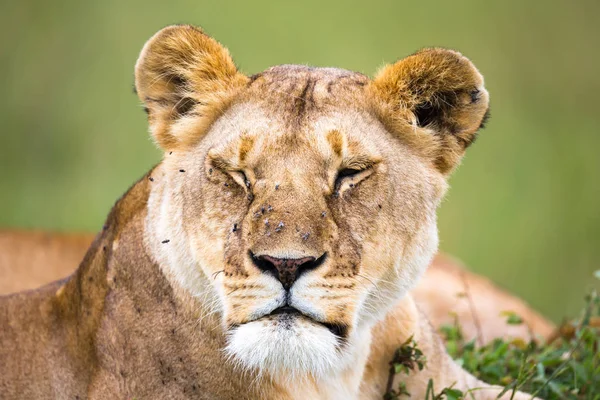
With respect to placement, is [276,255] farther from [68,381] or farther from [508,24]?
[508,24]

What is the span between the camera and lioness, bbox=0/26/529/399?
10.4 feet

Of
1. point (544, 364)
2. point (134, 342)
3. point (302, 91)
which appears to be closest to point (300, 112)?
point (302, 91)

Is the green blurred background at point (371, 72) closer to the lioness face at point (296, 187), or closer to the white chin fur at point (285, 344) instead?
the lioness face at point (296, 187)

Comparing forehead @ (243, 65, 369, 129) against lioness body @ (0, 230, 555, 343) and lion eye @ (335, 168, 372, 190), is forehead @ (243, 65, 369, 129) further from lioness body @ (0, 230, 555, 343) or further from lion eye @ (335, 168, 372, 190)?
lioness body @ (0, 230, 555, 343)

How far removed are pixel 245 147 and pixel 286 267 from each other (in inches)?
20.1

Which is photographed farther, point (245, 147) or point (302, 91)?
point (302, 91)

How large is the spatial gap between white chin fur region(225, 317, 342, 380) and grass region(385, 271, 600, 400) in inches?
31.9

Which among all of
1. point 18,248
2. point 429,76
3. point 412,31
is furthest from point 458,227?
point 429,76

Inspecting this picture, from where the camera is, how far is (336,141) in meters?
3.37

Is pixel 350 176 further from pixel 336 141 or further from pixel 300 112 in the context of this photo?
pixel 300 112

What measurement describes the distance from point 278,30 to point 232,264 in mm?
11577

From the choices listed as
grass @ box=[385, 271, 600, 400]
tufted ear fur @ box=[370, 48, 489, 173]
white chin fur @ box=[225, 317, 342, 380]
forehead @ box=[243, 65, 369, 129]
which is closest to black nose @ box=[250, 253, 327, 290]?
white chin fur @ box=[225, 317, 342, 380]

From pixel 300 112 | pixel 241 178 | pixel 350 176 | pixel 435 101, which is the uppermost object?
pixel 435 101

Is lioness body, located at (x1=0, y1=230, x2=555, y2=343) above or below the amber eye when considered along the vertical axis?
below
